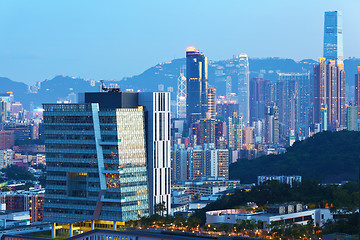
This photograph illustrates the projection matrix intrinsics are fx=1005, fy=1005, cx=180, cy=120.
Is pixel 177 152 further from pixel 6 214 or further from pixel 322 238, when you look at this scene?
pixel 322 238

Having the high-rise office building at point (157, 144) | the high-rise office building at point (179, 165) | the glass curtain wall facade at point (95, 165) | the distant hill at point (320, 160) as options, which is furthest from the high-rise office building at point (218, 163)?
the glass curtain wall facade at point (95, 165)

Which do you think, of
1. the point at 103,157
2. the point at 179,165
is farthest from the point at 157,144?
the point at 179,165

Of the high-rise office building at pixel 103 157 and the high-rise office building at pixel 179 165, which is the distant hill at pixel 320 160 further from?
the high-rise office building at pixel 103 157

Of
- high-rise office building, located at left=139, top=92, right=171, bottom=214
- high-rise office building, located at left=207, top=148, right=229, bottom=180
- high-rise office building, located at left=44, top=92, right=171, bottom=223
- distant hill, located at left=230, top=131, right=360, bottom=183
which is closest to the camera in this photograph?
high-rise office building, located at left=44, top=92, right=171, bottom=223

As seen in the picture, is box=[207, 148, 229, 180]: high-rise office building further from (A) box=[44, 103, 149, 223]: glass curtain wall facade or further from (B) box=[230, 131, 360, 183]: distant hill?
(A) box=[44, 103, 149, 223]: glass curtain wall facade

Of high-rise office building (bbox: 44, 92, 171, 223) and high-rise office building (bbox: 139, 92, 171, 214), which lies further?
high-rise office building (bbox: 139, 92, 171, 214)

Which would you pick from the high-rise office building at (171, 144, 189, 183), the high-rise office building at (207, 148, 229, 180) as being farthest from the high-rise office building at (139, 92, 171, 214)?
the high-rise office building at (171, 144, 189, 183)

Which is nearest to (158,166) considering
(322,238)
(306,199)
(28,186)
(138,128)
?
(138,128)
